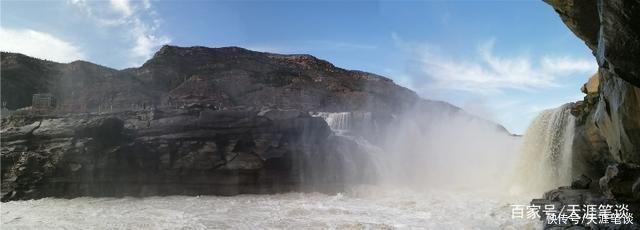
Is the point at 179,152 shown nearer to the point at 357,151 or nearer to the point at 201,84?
the point at 357,151

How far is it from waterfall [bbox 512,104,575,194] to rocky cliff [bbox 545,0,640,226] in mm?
1287

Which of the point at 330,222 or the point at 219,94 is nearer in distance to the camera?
the point at 330,222

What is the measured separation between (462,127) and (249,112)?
16867mm

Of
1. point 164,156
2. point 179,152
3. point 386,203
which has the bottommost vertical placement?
point 386,203

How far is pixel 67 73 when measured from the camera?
228 feet

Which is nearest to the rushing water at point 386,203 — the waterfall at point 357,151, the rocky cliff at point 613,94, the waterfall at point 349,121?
the waterfall at point 357,151

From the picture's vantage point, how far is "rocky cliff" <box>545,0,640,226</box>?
8.52 metres

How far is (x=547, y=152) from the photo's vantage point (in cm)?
2012

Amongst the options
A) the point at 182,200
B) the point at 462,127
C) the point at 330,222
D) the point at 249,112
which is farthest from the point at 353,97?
the point at 330,222

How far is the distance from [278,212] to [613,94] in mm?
12375

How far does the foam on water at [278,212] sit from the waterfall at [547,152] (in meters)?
1.86

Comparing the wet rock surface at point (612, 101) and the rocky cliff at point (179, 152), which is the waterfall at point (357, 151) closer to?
the rocky cliff at point (179, 152)

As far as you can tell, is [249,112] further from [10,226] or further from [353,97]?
[353,97]

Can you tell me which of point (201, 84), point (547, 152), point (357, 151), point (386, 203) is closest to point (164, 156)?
point (357, 151)
